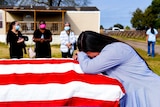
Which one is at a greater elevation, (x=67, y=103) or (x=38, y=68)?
(x=38, y=68)

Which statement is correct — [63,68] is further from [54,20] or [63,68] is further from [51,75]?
[54,20]

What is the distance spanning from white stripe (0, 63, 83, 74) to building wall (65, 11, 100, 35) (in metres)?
27.0

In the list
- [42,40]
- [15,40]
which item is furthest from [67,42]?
[15,40]

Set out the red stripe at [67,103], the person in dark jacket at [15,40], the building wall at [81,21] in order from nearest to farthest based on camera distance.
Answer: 1. the red stripe at [67,103]
2. the person in dark jacket at [15,40]
3. the building wall at [81,21]

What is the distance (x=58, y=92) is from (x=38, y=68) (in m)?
0.78

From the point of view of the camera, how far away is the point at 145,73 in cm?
307

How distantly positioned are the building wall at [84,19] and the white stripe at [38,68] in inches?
1065

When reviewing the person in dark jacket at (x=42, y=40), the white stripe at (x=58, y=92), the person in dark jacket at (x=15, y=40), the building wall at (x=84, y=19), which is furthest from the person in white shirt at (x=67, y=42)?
the building wall at (x=84, y=19)

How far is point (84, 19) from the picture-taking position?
A: 102 ft

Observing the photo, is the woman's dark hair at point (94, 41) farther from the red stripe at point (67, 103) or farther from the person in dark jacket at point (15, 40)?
the person in dark jacket at point (15, 40)

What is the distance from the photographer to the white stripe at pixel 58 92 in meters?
2.64

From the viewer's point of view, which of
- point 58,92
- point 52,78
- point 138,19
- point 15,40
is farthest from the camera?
point 138,19

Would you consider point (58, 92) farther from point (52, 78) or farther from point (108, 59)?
point (108, 59)

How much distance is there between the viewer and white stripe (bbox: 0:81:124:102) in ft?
8.66
